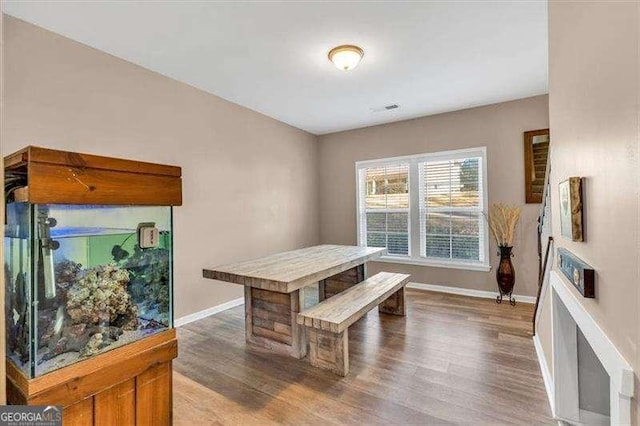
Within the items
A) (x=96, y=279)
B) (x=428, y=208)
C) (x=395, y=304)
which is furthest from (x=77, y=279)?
(x=428, y=208)

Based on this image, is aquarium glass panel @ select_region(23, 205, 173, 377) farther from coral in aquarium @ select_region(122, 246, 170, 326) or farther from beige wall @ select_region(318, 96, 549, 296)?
beige wall @ select_region(318, 96, 549, 296)

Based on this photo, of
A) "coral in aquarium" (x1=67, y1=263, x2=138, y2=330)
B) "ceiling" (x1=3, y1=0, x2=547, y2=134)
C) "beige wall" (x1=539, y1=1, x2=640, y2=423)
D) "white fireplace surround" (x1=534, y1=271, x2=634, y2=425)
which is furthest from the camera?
"ceiling" (x1=3, y1=0, x2=547, y2=134)

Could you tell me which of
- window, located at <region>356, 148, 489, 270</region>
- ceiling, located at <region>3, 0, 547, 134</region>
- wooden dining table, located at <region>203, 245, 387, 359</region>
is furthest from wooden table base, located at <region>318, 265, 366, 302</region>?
ceiling, located at <region>3, 0, 547, 134</region>

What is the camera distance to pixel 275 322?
2.77 metres

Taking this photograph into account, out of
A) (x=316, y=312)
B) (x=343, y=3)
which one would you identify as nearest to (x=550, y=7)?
(x=343, y=3)

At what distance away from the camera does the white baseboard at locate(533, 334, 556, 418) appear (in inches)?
74.9

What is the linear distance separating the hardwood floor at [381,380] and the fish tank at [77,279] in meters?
1.06

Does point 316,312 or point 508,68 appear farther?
point 508,68

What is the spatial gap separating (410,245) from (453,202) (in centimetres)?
94

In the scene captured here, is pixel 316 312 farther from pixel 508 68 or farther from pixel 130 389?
pixel 508 68

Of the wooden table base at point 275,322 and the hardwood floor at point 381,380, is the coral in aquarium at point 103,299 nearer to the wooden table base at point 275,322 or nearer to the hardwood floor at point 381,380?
the hardwood floor at point 381,380

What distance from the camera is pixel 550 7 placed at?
1.77m

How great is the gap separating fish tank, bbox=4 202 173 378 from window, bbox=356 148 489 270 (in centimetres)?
417

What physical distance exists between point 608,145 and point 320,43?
2299mm
